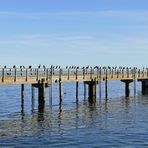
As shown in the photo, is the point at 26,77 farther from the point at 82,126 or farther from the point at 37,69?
the point at 82,126

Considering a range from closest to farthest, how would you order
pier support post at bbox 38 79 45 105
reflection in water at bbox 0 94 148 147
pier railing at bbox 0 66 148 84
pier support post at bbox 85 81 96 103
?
reflection in water at bbox 0 94 148 147 → pier railing at bbox 0 66 148 84 → pier support post at bbox 38 79 45 105 → pier support post at bbox 85 81 96 103

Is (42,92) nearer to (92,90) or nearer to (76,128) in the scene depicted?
(92,90)

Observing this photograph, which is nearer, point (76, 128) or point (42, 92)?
point (76, 128)

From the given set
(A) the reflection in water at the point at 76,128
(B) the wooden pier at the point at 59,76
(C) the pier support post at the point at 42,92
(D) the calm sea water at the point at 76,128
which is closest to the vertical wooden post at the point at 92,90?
(B) the wooden pier at the point at 59,76

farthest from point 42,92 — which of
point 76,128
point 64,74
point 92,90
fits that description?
point 76,128

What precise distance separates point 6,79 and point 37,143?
17.3 meters

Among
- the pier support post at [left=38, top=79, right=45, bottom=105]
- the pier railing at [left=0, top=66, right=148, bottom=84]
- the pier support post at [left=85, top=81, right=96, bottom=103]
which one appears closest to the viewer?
the pier railing at [left=0, top=66, right=148, bottom=84]

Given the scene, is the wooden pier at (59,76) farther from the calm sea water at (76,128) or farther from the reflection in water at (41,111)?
the calm sea water at (76,128)

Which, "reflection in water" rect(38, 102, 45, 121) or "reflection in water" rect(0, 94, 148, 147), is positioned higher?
"reflection in water" rect(38, 102, 45, 121)

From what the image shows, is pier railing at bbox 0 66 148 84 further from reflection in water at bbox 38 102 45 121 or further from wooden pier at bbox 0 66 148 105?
reflection in water at bbox 38 102 45 121

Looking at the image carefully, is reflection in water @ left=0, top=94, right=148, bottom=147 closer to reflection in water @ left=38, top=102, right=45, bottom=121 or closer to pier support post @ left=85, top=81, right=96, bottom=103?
reflection in water @ left=38, top=102, right=45, bottom=121

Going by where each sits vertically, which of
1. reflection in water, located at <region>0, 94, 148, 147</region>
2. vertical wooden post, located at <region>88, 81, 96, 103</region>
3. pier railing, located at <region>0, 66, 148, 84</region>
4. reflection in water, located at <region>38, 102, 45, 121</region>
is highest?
pier railing, located at <region>0, 66, 148, 84</region>

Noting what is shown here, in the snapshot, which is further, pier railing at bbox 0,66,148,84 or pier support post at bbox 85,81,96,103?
pier support post at bbox 85,81,96,103

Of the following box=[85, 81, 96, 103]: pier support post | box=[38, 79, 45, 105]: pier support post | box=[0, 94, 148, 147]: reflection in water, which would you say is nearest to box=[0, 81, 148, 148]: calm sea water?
box=[0, 94, 148, 147]: reflection in water
